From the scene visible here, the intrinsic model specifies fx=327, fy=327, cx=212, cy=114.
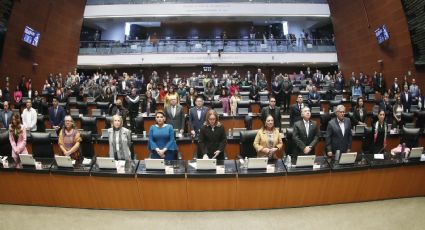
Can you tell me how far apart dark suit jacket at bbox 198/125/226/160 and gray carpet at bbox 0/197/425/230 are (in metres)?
0.98

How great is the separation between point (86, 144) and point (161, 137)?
1.37 m

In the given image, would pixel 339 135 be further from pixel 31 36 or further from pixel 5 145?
pixel 31 36

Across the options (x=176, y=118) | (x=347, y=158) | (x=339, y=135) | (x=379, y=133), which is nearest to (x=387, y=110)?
(x=379, y=133)

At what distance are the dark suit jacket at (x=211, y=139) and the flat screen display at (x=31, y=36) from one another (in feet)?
37.8

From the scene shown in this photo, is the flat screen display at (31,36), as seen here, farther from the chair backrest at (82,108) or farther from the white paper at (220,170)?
the white paper at (220,170)

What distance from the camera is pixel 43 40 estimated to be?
583 inches

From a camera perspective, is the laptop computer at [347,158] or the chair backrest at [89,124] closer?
the laptop computer at [347,158]

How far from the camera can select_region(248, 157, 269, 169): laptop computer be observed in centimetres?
436

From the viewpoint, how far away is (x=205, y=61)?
1783cm

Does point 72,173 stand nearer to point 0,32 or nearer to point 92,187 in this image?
point 92,187

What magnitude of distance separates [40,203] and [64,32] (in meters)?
13.9

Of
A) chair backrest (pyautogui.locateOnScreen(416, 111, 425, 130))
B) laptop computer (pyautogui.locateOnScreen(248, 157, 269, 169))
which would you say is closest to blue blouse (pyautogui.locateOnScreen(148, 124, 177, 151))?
laptop computer (pyautogui.locateOnScreen(248, 157, 269, 169))

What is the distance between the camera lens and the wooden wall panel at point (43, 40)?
12508mm

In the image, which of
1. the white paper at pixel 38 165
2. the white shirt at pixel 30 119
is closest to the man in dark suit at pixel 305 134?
the white paper at pixel 38 165
